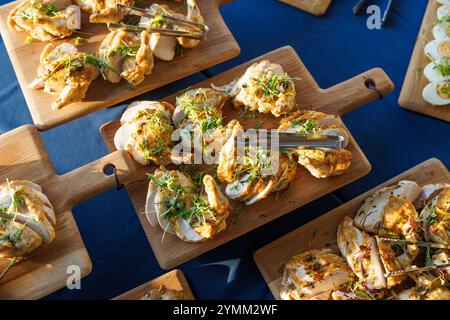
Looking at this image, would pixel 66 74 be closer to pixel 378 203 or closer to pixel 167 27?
pixel 167 27

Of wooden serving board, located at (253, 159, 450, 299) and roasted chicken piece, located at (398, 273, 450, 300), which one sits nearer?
roasted chicken piece, located at (398, 273, 450, 300)

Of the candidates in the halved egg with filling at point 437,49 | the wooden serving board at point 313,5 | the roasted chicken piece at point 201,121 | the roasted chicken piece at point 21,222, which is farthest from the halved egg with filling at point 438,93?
the roasted chicken piece at point 21,222

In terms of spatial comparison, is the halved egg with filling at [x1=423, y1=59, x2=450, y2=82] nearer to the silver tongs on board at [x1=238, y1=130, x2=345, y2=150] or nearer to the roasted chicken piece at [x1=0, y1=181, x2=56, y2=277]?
the silver tongs on board at [x1=238, y1=130, x2=345, y2=150]

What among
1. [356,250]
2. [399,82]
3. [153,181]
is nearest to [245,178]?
[153,181]

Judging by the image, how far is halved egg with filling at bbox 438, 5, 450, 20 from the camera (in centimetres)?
294

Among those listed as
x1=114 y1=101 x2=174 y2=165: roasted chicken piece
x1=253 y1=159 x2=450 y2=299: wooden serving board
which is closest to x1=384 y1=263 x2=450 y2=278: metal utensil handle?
x1=253 y1=159 x2=450 y2=299: wooden serving board

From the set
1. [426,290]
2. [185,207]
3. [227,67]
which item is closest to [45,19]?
[227,67]

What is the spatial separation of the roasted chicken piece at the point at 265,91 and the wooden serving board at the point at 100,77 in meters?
0.27

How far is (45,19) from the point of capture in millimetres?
2465

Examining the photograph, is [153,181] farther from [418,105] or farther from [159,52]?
[418,105]

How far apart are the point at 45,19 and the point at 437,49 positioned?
2105mm

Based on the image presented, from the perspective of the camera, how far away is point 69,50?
2486mm

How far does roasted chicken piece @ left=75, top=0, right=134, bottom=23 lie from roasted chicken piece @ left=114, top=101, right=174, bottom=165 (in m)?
0.51

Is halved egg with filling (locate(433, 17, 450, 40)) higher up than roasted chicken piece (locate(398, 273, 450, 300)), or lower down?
higher up
